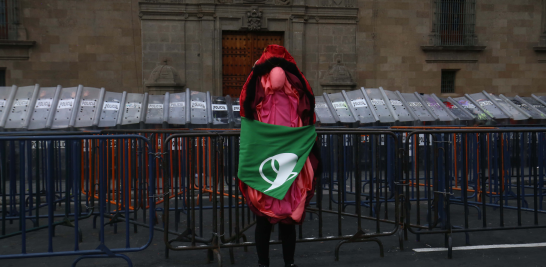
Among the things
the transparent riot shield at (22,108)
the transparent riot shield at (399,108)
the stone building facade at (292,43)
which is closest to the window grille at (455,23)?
the stone building facade at (292,43)

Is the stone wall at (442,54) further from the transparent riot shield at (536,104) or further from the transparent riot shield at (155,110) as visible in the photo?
the transparent riot shield at (155,110)

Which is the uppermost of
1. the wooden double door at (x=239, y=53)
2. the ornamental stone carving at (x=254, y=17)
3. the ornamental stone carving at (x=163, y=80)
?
the ornamental stone carving at (x=254, y=17)

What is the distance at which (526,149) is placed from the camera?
7.06 meters

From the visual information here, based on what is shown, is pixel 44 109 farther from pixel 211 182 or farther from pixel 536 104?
pixel 536 104

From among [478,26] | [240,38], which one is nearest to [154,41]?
[240,38]

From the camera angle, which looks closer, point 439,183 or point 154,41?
point 439,183

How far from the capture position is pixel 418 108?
38.4 ft

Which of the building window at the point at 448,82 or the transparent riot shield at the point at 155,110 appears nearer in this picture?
the transparent riot shield at the point at 155,110

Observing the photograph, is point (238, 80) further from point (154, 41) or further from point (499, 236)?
point (499, 236)

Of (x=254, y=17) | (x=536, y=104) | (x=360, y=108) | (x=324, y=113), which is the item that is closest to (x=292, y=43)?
(x=254, y=17)

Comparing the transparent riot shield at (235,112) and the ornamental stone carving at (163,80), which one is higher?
the ornamental stone carving at (163,80)

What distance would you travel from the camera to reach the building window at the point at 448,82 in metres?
17.8

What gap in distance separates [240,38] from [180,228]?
1079cm

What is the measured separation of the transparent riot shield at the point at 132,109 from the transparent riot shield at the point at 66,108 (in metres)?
1.04
